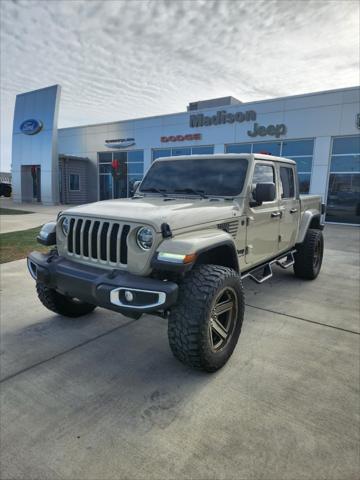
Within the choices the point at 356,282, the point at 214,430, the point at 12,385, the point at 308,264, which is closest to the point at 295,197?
the point at 308,264

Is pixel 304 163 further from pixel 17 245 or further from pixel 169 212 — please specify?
pixel 169 212

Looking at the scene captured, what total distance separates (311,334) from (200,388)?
63.4 inches

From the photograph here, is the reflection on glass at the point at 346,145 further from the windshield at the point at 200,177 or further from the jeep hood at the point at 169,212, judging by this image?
the jeep hood at the point at 169,212

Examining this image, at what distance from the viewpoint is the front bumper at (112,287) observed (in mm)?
2352

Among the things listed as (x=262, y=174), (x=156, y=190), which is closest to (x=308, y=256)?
(x=262, y=174)

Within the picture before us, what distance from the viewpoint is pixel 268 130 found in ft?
51.6

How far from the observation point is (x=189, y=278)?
8.75 ft

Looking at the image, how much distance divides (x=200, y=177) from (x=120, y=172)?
62.6 feet

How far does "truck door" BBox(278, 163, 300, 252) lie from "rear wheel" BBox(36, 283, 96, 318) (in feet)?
9.13

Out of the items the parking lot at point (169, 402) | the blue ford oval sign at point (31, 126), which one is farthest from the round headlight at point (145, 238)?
the blue ford oval sign at point (31, 126)

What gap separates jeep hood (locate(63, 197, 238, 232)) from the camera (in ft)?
8.79

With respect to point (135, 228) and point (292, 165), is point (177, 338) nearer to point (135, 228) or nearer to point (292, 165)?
point (135, 228)

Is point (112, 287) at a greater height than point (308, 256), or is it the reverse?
point (112, 287)

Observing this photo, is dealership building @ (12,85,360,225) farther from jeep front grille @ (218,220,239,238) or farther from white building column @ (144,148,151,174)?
jeep front grille @ (218,220,239,238)
